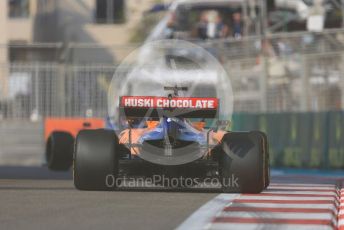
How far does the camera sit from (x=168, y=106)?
11.9 meters

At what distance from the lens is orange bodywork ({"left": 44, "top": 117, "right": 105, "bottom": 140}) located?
23562 mm

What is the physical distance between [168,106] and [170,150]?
0.52 meters

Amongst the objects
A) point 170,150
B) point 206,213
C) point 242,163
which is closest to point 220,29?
point 170,150

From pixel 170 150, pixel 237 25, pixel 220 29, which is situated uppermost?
pixel 237 25

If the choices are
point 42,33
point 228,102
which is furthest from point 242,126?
point 42,33

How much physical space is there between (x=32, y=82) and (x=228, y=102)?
452 inches

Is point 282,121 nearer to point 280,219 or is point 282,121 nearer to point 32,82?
point 32,82

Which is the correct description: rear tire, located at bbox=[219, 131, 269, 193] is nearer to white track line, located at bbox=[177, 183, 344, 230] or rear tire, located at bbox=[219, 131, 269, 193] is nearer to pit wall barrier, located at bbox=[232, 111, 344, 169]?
white track line, located at bbox=[177, 183, 344, 230]

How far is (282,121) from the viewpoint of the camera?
71.6 feet

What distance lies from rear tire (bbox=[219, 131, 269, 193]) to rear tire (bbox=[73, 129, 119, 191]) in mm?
1240

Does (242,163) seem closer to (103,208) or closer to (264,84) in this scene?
(103,208)

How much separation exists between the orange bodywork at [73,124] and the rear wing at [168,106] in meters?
11.3

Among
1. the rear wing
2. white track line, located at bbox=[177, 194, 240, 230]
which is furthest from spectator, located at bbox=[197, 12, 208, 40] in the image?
white track line, located at bbox=[177, 194, 240, 230]

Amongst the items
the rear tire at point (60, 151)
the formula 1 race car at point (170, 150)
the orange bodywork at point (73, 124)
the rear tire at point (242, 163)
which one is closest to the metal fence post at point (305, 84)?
the orange bodywork at point (73, 124)
